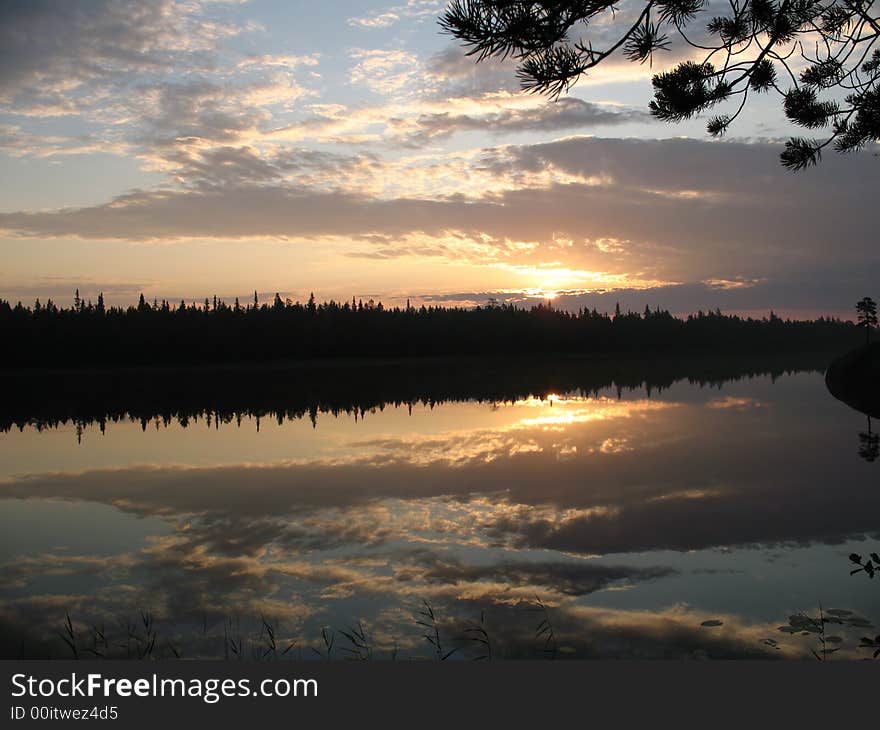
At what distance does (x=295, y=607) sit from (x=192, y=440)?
2183cm

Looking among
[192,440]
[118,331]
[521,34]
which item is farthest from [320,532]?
[118,331]

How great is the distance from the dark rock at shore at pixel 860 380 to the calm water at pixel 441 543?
Answer: 17.4 m

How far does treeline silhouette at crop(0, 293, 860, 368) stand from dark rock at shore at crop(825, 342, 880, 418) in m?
79.1

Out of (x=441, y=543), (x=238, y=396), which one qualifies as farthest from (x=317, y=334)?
(x=441, y=543)

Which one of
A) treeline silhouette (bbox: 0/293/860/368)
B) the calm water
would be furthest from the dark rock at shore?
treeline silhouette (bbox: 0/293/860/368)

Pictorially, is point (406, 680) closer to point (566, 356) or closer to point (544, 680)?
point (544, 680)

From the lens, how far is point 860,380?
52.0 m

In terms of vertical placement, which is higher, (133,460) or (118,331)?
(118,331)

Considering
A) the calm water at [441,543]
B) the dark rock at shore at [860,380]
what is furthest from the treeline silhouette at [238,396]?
the dark rock at shore at [860,380]

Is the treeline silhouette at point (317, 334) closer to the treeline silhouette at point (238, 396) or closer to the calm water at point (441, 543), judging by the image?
the treeline silhouette at point (238, 396)

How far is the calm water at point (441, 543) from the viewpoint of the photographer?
31.2ft

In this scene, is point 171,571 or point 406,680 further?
point 171,571

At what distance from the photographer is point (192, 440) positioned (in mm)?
30578

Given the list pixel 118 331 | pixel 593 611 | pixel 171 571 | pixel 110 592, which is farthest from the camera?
pixel 118 331
